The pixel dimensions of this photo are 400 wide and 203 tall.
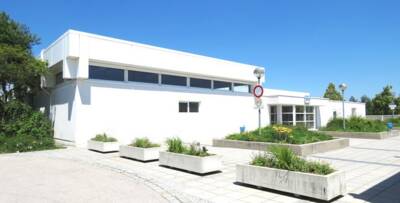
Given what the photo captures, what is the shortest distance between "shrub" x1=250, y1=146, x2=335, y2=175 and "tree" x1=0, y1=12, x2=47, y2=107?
47.0ft

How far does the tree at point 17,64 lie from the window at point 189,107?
8.10 m

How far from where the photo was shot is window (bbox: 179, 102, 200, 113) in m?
19.4

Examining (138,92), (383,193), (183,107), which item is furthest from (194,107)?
(383,193)

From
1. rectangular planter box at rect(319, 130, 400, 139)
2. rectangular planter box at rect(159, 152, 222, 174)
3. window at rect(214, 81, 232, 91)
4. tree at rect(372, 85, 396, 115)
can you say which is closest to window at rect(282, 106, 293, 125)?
rectangular planter box at rect(319, 130, 400, 139)

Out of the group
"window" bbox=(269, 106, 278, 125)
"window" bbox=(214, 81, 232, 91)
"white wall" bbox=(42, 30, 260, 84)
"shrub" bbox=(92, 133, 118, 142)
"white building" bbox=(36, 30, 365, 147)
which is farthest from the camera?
"window" bbox=(269, 106, 278, 125)

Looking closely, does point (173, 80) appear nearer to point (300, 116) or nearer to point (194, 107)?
point (194, 107)

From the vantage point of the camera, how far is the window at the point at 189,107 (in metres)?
19.4

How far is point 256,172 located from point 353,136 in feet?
52.6

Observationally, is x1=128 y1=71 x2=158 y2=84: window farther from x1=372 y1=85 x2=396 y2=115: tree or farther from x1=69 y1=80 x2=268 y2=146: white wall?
x1=372 y1=85 x2=396 y2=115: tree

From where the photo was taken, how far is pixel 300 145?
39.9 feet

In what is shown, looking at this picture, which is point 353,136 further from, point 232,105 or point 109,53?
point 109,53

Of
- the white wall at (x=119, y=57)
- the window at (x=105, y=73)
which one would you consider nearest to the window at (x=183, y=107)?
the white wall at (x=119, y=57)

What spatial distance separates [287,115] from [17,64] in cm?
2091

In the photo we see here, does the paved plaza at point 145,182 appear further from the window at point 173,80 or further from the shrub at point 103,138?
the window at point 173,80
